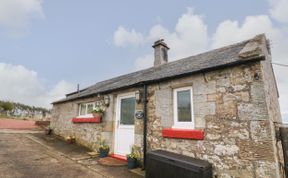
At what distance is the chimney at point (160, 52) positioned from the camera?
8.49 metres

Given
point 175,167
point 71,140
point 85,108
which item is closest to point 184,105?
point 175,167

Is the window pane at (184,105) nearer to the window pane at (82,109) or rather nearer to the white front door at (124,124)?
the white front door at (124,124)

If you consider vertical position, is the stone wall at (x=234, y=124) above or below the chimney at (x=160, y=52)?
below

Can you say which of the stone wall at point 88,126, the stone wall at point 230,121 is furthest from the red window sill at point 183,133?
the stone wall at point 88,126

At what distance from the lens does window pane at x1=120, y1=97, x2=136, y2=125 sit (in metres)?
6.15

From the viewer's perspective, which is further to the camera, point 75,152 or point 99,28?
point 99,28

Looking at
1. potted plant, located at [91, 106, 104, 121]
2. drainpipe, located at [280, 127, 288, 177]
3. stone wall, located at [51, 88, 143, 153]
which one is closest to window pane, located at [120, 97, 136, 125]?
stone wall, located at [51, 88, 143, 153]

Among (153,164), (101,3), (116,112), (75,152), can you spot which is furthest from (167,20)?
(75,152)

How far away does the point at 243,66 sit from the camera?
3660 mm

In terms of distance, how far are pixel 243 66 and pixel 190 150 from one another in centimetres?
247

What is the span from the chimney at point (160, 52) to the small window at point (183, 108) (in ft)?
12.8

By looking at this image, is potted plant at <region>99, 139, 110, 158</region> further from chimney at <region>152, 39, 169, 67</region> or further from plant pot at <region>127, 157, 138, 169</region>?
chimney at <region>152, 39, 169, 67</region>

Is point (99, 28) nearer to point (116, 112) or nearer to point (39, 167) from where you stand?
point (116, 112)

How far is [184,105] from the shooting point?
4676 millimetres
